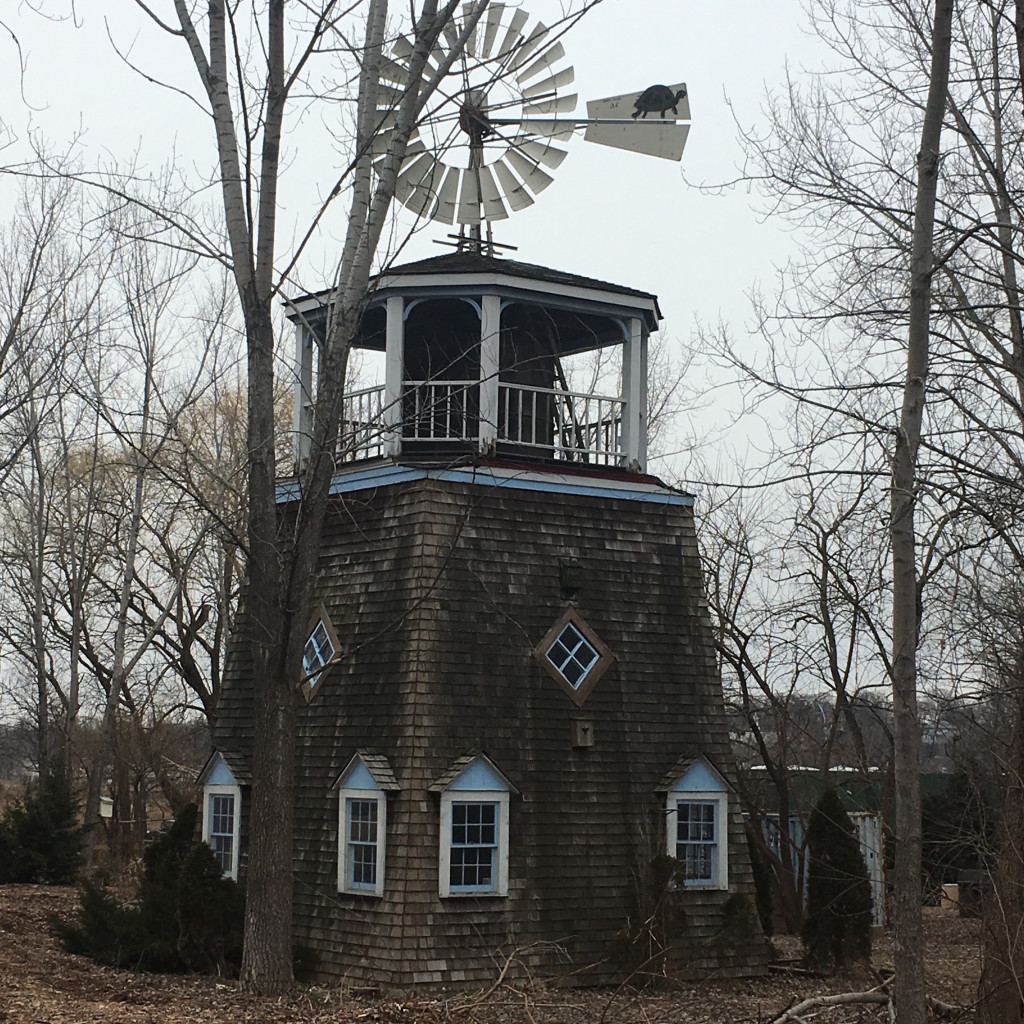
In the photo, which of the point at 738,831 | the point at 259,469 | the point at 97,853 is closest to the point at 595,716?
the point at 738,831

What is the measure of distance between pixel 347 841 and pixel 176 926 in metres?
1.90

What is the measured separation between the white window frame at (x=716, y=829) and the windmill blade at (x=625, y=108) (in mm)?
7871

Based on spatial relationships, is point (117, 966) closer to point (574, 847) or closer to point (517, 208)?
point (574, 847)

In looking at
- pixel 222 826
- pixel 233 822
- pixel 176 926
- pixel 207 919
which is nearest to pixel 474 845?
pixel 207 919

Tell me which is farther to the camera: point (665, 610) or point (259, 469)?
point (665, 610)

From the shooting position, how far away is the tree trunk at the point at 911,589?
9.55 m

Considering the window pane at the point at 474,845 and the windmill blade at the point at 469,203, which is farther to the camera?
the windmill blade at the point at 469,203

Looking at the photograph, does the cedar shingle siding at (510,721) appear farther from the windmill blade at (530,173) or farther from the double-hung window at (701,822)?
the windmill blade at (530,173)

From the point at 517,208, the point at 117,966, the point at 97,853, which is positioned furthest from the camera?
the point at 97,853

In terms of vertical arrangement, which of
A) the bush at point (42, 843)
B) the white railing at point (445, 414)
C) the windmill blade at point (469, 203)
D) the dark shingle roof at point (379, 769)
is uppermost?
the windmill blade at point (469, 203)

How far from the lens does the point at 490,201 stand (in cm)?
1784

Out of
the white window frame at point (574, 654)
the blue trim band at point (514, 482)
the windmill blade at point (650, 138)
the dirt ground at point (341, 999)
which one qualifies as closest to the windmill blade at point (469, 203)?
the windmill blade at point (650, 138)

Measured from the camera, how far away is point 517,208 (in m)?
17.8

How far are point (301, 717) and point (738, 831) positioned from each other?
5.13 m
